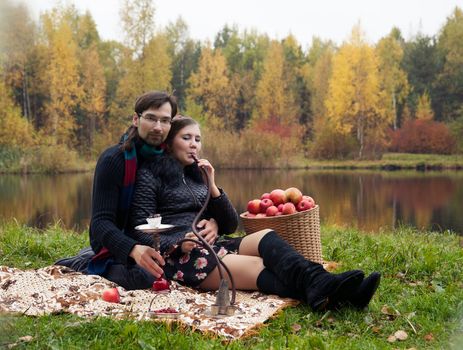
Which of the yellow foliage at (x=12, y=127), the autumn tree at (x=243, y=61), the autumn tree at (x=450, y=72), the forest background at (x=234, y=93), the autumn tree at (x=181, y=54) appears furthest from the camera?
the autumn tree at (x=181, y=54)

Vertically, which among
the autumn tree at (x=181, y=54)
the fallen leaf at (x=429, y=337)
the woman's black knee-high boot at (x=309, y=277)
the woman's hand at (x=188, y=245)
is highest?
the autumn tree at (x=181, y=54)

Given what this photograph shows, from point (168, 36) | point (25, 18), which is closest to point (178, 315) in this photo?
point (25, 18)

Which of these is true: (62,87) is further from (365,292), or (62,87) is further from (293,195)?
(365,292)

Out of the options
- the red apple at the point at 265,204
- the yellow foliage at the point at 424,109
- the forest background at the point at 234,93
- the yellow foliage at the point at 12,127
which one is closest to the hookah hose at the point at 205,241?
the red apple at the point at 265,204

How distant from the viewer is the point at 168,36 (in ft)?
112

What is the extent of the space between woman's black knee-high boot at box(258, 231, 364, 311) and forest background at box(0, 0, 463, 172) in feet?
64.2

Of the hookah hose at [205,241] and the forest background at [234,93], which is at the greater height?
the forest background at [234,93]

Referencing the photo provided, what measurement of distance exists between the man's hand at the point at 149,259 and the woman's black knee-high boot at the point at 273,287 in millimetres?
557

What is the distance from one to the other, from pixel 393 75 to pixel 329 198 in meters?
19.9

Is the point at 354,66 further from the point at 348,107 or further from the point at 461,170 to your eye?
the point at 461,170

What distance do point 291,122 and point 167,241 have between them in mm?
29391

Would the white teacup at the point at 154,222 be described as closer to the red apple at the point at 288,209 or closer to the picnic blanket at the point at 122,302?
the picnic blanket at the point at 122,302

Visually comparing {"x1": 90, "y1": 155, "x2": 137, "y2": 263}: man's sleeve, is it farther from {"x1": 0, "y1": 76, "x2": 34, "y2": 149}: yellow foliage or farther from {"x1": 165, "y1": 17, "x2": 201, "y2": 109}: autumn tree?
{"x1": 165, "y1": 17, "x2": 201, "y2": 109}: autumn tree

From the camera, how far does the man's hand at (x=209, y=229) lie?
3.46m
